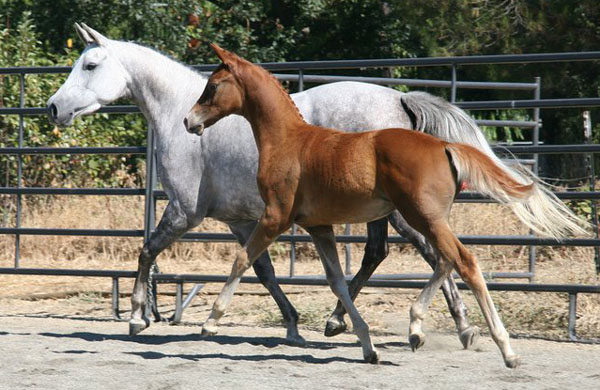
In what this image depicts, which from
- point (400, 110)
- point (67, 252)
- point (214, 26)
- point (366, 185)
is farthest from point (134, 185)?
point (366, 185)

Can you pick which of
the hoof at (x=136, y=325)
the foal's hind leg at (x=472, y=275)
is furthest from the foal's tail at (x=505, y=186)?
the hoof at (x=136, y=325)

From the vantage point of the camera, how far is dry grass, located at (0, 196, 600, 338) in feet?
24.6

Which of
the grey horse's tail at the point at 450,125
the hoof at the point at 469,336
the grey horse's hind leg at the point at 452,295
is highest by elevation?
the grey horse's tail at the point at 450,125

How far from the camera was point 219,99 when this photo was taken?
236 inches

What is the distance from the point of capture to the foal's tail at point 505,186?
5250 millimetres

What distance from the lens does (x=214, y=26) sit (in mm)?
16641

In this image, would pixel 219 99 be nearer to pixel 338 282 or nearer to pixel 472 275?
pixel 338 282

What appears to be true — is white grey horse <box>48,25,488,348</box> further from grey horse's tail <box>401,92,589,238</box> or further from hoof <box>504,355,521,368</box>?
hoof <box>504,355,521,368</box>

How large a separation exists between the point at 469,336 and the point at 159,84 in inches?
112

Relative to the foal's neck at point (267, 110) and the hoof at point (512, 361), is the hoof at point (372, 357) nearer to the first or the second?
the hoof at point (512, 361)

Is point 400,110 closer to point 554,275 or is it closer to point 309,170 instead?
point 309,170

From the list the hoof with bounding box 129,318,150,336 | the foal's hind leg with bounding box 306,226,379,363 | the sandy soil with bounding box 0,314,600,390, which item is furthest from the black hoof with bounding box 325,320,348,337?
the hoof with bounding box 129,318,150,336

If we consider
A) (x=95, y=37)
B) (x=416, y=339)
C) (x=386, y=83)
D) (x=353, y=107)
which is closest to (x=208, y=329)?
(x=416, y=339)

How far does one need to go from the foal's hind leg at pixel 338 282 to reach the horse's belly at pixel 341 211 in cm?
16
